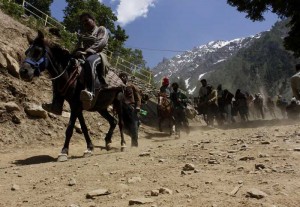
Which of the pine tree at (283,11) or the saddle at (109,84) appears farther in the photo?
the pine tree at (283,11)

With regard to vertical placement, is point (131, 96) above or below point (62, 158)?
above

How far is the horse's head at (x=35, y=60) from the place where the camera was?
7037mm

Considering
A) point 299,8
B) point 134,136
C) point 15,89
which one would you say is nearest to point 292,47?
point 299,8

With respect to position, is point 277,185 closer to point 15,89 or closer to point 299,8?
point 15,89

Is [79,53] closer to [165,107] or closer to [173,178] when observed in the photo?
[173,178]

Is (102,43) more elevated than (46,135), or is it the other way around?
(102,43)

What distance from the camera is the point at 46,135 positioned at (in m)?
10.7

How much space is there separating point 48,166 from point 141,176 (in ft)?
7.40

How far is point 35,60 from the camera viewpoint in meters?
7.33

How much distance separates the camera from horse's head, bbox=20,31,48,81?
704 cm

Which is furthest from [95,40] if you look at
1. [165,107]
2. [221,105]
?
[221,105]

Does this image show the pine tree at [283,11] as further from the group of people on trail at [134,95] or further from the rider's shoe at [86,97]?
the rider's shoe at [86,97]

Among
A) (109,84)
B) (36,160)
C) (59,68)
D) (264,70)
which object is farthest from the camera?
(264,70)

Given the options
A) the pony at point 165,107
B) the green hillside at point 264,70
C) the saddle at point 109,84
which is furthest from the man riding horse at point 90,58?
the green hillside at point 264,70
